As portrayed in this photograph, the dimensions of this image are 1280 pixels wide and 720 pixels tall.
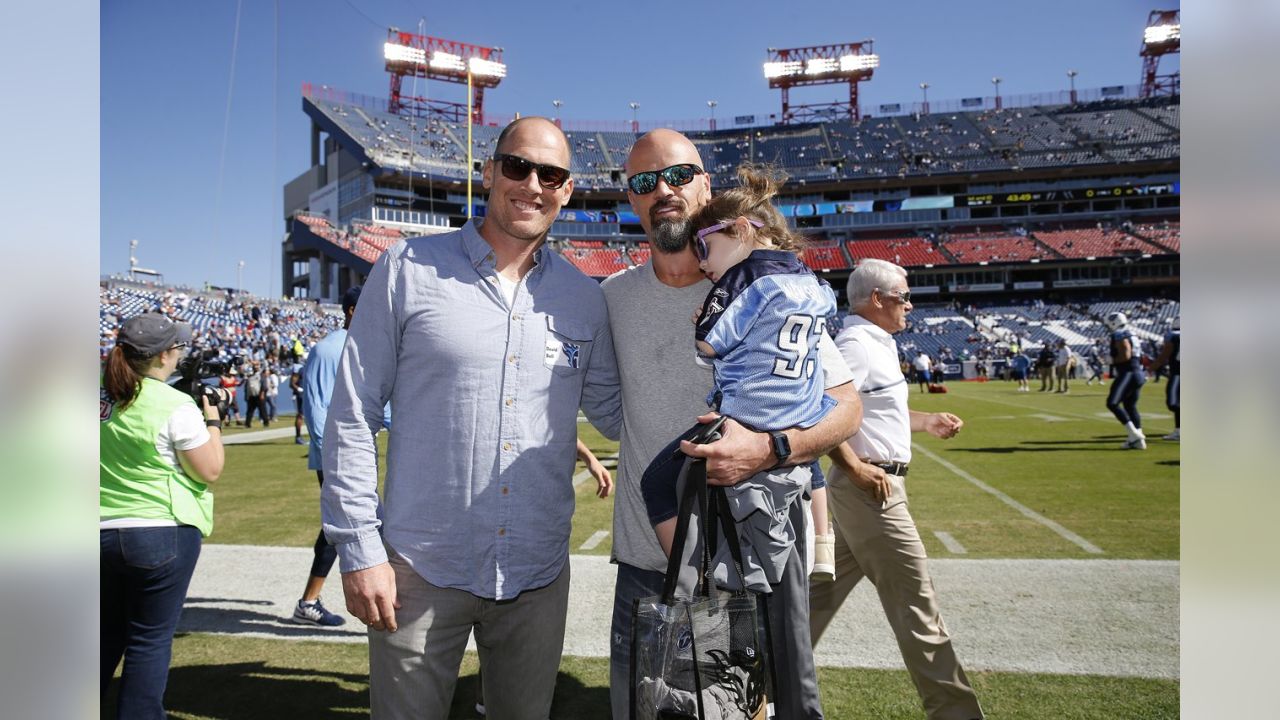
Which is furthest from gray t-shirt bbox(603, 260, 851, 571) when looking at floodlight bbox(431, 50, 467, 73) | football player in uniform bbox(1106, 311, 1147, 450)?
floodlight bbox(431, 50, 467, 73)

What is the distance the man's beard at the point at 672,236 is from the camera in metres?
2.50

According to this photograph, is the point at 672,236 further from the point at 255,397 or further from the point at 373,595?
the point at 255,397

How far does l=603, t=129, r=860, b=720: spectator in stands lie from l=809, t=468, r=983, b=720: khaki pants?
1.27 m

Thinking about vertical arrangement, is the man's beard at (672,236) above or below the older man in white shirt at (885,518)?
above

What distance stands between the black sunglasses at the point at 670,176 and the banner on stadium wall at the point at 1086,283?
70.2 meters

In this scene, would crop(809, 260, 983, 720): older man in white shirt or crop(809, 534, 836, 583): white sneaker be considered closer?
crop(809, 534, 836, 583): white sneaker

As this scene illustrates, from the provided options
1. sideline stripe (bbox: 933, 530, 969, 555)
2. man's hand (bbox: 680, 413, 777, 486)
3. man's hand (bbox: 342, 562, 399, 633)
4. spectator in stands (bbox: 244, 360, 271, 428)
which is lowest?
sideline stripe (bbox: 933, 530, 969, 555)

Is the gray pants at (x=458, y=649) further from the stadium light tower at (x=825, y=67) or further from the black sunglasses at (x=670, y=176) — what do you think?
the stadium light tower at (x=825, y=67)

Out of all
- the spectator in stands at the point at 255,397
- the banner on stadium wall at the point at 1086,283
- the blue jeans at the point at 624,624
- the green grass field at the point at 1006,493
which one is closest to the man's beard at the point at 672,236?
the blue jeans at the point at 624,624

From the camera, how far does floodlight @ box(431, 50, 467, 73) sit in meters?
70.9

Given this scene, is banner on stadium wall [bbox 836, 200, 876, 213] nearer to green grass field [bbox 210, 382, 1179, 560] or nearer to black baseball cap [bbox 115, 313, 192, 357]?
green grass field [bbox 210, 382, 1179, 560]
